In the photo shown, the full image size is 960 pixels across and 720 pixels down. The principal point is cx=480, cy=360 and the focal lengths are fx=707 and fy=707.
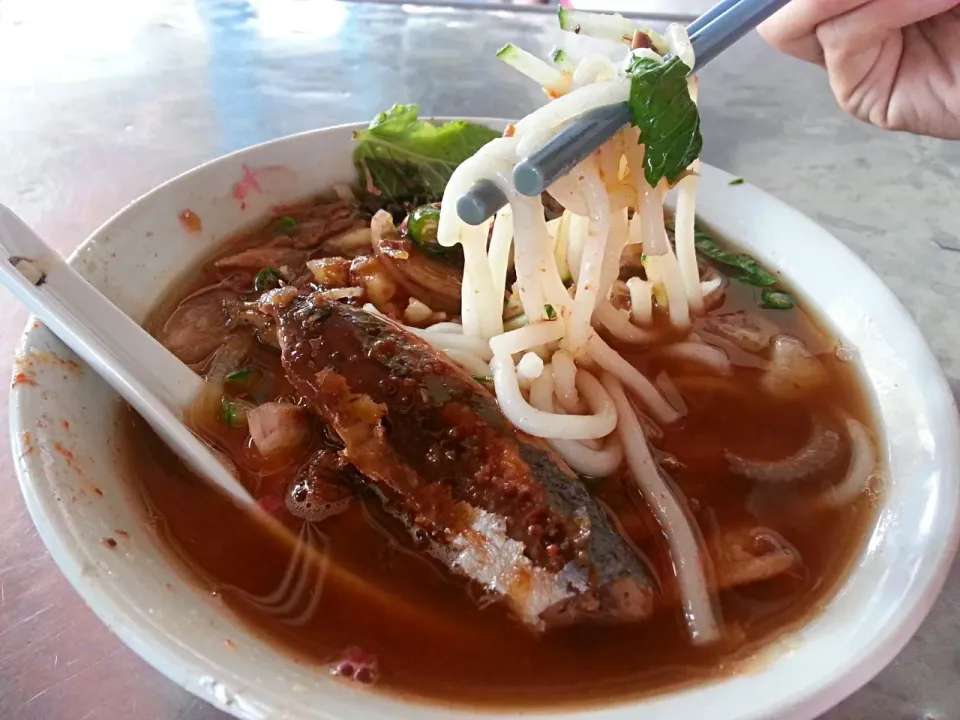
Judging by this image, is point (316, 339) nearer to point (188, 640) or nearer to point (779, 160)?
point (188, 640)

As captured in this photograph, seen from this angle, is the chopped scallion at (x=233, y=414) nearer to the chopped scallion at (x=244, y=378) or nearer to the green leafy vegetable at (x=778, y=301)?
the chopped scallion at (x=244, y=378)

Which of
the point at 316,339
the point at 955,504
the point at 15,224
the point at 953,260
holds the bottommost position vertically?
the point at 953,260

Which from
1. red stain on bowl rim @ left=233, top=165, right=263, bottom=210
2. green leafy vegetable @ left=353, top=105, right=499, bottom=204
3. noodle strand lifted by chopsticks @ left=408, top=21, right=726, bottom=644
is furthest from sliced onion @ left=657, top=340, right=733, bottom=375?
red stain on bowl rim @ left=233, top=165, right=263, bottom=210

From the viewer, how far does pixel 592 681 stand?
1.20 metres

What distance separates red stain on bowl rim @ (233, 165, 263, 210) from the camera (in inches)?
78.0

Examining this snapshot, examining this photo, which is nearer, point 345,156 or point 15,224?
point 15,224

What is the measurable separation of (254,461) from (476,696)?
0.68m

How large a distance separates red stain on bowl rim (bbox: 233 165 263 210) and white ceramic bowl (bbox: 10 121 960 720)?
2cm

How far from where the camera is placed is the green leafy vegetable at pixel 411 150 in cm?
210

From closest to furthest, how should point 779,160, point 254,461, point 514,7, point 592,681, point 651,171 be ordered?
point 592,681, point 651,171, point 254,461, point 779,160, point 514,7

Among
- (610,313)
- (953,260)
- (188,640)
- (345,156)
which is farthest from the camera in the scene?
(953,260)

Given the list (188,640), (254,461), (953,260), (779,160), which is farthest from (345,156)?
(953,260)

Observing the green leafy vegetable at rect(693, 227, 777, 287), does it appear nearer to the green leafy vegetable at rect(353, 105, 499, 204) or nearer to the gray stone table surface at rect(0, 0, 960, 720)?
the gray stone table surface at rect(0, 0, 960, 720)

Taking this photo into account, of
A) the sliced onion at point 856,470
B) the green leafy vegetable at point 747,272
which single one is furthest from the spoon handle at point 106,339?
the green leafy vegetable at point 747,272
